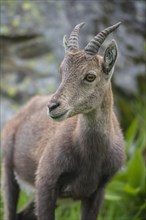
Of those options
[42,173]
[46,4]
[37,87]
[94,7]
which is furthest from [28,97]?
[42,173]

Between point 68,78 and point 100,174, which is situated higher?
point 68,78

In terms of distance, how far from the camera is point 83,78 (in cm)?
562

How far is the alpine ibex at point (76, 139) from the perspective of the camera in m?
5.62

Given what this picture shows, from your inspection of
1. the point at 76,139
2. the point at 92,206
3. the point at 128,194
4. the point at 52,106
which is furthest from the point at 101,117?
the point at 128,194

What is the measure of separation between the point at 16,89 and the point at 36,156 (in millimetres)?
3371

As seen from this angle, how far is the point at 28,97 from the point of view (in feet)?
32.8

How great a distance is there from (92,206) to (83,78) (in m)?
1.65

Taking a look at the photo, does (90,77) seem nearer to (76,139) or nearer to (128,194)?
(76,139)

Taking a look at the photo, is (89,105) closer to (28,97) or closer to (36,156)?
(36,156)

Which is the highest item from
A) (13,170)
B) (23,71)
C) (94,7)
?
(94,7)

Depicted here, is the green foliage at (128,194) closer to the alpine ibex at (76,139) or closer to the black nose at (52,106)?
the alpine ibex at (76,139)

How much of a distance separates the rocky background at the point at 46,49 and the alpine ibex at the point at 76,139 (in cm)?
294

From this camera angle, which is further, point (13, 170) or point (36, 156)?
point (13, 170)

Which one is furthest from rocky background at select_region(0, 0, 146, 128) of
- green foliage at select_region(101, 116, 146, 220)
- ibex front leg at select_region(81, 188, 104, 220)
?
ibex front leg at select_region(81, 188, 104, 220)
